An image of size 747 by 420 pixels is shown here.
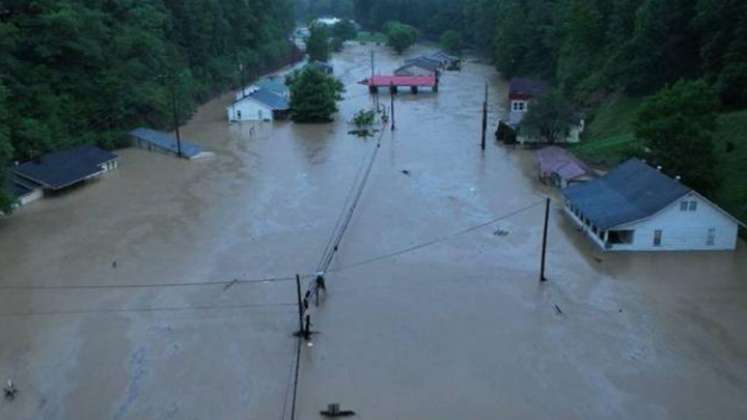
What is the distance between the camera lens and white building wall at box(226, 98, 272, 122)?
44625 mm

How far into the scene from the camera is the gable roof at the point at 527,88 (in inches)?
1780

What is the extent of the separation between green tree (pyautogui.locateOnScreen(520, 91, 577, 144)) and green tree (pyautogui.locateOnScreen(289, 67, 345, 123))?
528 inches

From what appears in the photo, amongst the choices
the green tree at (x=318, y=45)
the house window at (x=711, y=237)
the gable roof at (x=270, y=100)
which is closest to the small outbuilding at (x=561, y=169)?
the house window at (x=711, y=237)

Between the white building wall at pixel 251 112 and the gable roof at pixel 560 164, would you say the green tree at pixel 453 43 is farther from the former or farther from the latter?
the gable roof at pixel 560 164

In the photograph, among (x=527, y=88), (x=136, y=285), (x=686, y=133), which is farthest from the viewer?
(x=527, y=88)

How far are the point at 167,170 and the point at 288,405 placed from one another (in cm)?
2065

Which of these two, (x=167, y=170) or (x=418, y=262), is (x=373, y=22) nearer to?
(x=167, y=170)

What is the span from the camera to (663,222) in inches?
838

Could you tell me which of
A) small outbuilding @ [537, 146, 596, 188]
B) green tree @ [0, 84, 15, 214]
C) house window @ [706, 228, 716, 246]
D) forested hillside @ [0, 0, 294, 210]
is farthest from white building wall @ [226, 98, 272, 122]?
house window @ [706, 228, 716, 246]

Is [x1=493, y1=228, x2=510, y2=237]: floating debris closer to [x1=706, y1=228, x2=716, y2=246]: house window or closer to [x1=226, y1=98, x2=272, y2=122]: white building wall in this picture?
[x1=706, y1=228, x2=716, y2=246]: house window

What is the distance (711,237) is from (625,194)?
9.72 feet

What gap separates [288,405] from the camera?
46.3 ft

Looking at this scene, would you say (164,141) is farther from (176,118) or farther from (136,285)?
(136,285)

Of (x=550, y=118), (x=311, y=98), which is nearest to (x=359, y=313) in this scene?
(x=550, y=118)
